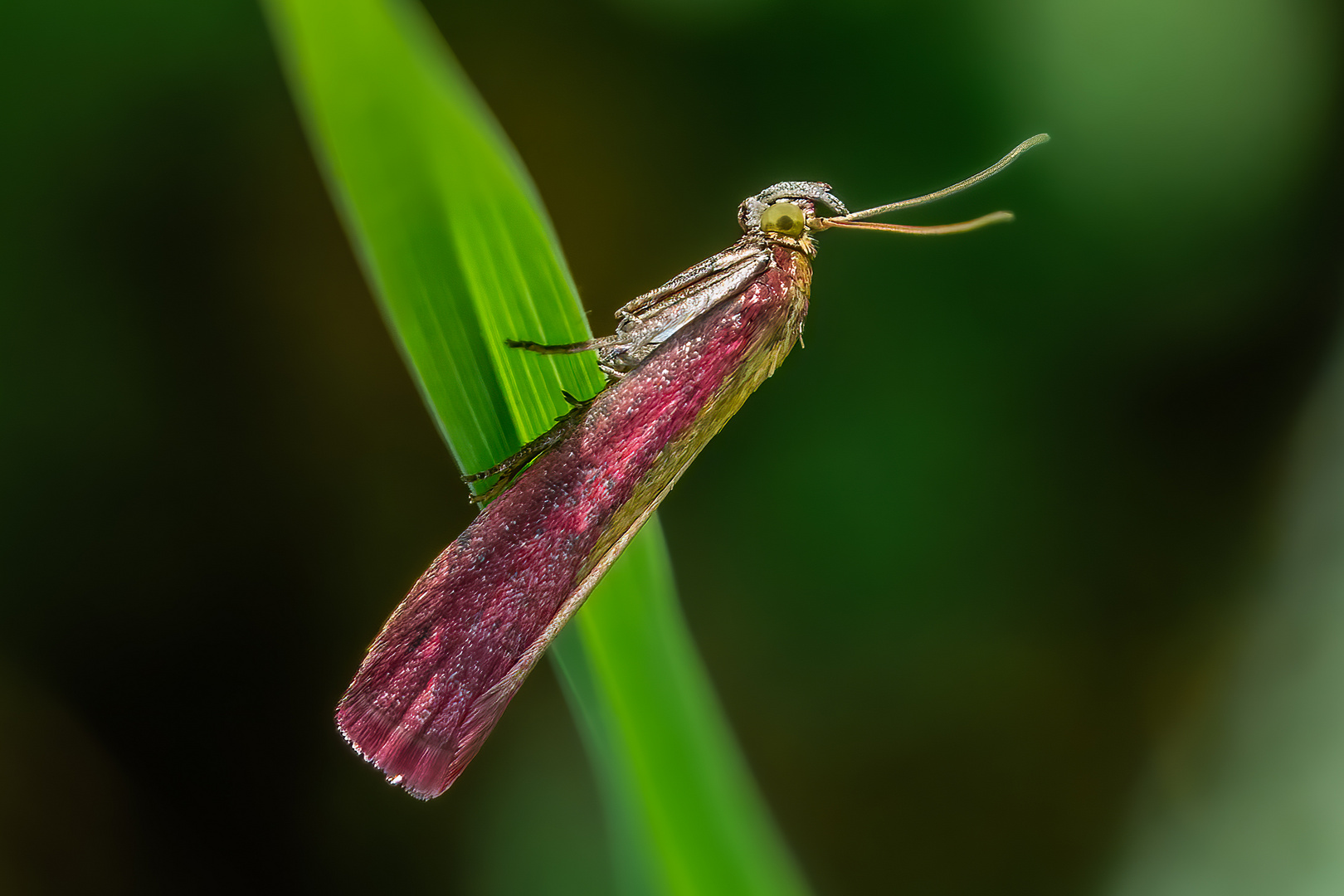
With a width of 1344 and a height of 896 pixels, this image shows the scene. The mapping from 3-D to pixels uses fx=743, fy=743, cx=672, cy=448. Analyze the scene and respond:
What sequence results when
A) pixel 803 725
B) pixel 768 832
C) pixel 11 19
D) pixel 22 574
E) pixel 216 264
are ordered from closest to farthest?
pixel 768 832
pixel 11 19
pixel 22 574
pixel 216 264
pixel 803 725

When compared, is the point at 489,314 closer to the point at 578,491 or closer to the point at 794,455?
the point at 578,491

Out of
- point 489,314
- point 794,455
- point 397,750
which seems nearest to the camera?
point 397,750

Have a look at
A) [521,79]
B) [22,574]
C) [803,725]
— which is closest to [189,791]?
[22,574]

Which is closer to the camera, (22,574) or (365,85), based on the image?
(365,85)

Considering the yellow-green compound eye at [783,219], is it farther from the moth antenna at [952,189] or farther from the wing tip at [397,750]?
the wing tip at [397,750]

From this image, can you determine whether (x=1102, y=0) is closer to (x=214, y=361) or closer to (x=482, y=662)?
(x=482, y=662)

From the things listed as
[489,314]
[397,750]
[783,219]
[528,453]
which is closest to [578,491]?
[528,453]

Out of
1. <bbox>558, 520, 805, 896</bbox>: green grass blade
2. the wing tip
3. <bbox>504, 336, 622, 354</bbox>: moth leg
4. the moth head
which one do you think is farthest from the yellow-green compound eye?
the wing tip

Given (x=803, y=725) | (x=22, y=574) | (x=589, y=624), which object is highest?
(x=22, y=574)
